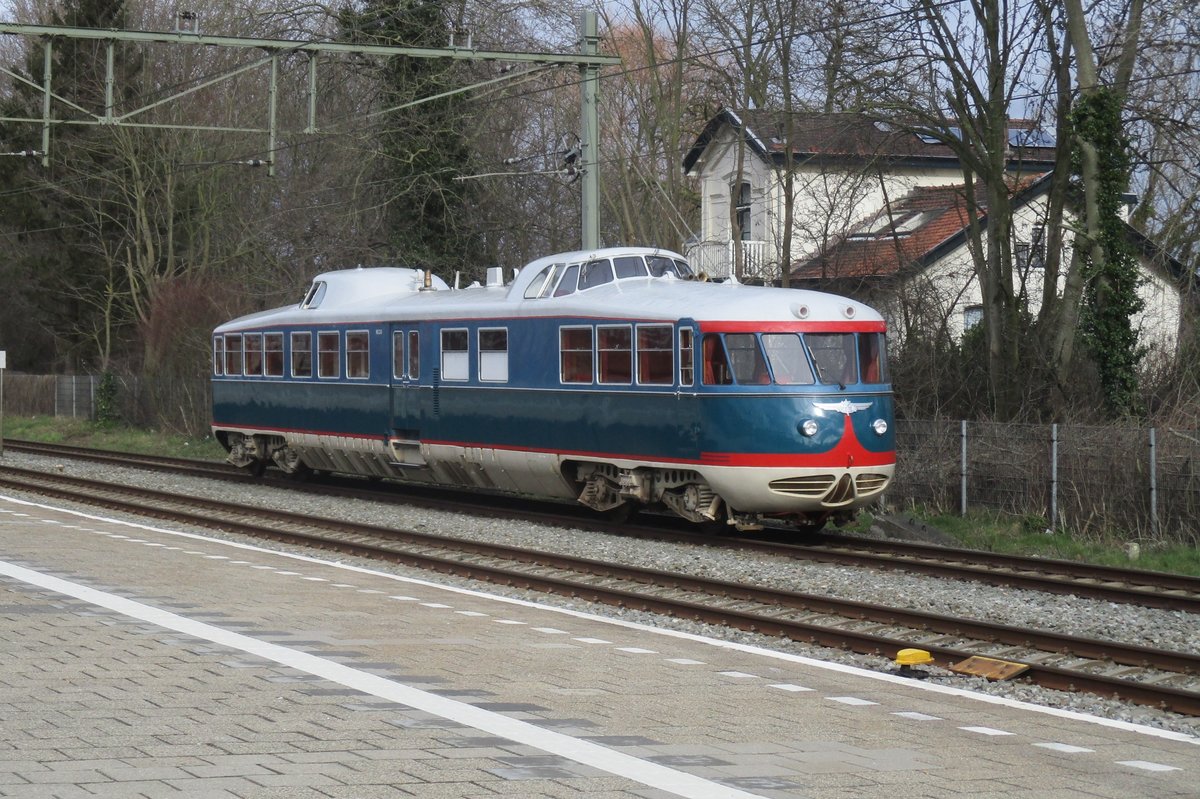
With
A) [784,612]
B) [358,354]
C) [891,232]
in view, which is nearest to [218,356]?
[358,354]

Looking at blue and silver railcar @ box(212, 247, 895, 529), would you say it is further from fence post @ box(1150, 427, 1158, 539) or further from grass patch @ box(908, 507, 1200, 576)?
fence post @ box(1150, 427, 1158, 539)

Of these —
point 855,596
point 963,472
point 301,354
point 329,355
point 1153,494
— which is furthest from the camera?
point 301,354

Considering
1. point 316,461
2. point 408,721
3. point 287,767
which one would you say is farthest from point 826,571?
point 316,461

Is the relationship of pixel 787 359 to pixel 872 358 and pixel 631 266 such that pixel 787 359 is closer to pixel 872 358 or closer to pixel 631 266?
pixel 872 358

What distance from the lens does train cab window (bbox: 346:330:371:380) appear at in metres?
24.4

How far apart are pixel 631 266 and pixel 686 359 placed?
9.25 ft

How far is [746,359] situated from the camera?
18047mm

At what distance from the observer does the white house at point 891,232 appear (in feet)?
90.1

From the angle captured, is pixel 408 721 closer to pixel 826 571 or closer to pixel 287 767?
pixel 287 767

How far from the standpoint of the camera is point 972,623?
12172mm

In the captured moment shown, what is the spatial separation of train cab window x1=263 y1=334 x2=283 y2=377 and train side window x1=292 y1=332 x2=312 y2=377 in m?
0.51

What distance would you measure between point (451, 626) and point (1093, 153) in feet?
51.0

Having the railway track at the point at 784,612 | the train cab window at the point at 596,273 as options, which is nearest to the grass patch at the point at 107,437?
the train cab window at the point at 596,273

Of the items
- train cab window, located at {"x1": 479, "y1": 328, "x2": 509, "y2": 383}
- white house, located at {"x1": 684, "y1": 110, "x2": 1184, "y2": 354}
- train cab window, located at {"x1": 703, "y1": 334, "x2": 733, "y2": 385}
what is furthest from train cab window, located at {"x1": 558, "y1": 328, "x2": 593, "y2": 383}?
white house, located at {"x1": 684, "y1": 110, "x2": 1184, "y2": 354}
